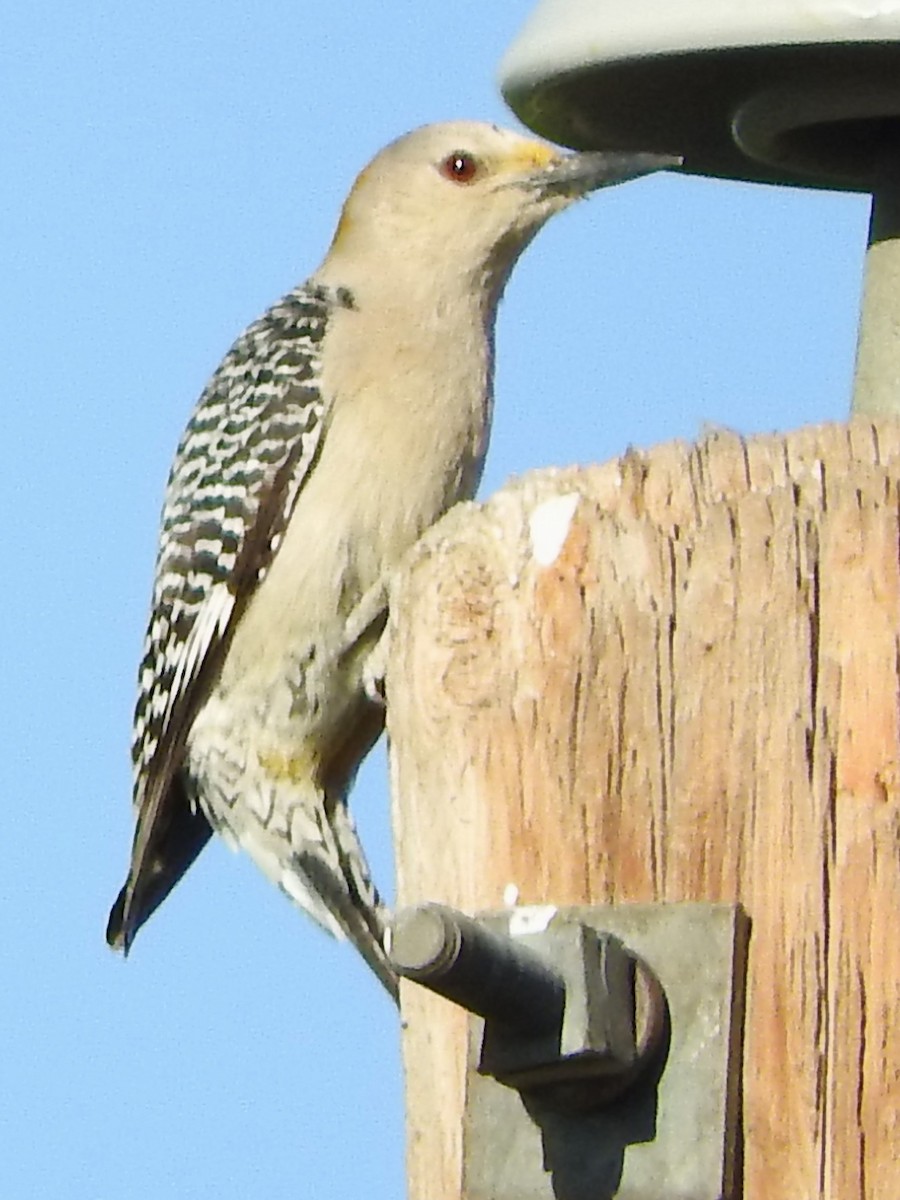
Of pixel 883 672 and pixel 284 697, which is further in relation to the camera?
pixel 284 697

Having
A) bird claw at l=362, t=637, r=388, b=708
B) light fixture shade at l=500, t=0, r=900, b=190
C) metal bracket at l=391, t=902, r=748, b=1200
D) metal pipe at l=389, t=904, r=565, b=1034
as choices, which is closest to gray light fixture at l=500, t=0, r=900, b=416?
light fixture shade at l=500, t=0, r=900, b=190

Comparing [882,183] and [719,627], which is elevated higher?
[882,183]

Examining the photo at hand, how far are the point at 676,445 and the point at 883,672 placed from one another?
0.53 metres

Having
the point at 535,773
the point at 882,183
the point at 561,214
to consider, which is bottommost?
the point at 535,773

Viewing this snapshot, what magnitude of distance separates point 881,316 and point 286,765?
7.15 feet

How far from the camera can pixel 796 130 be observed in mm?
4660

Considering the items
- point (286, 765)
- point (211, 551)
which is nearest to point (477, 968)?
point (286, 765)

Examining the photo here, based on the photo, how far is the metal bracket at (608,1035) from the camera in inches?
114

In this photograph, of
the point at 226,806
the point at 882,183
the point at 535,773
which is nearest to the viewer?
the point at 535,773

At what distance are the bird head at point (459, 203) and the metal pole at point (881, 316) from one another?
1.36 metres

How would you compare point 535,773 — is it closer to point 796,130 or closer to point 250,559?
point 796,130

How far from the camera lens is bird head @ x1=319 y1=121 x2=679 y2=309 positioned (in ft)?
19.7

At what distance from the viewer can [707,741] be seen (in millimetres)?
3045

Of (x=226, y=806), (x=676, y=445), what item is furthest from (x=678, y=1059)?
(x=226, y=806)
